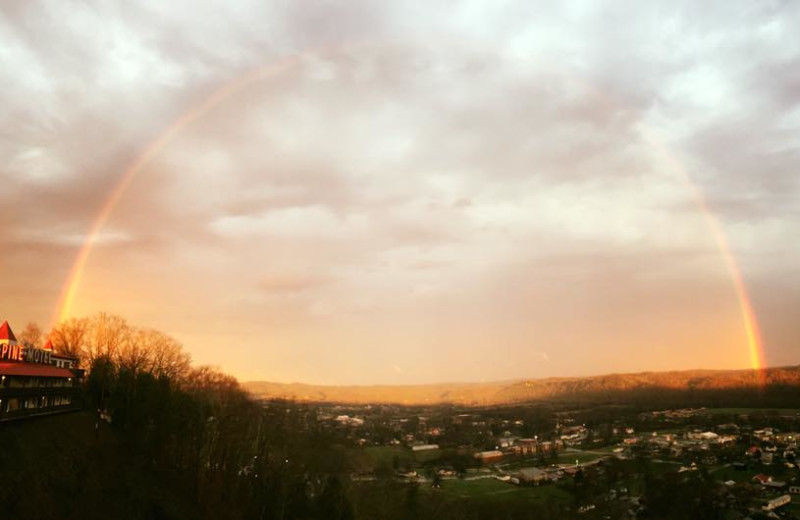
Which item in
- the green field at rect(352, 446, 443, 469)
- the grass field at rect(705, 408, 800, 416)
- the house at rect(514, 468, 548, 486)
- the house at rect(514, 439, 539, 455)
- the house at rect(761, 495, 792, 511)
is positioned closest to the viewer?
the house at rect(761, 495, 792, 511)

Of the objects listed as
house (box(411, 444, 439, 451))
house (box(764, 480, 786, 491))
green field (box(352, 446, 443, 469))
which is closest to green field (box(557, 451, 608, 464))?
green field (box(352, 446, 443, 469))

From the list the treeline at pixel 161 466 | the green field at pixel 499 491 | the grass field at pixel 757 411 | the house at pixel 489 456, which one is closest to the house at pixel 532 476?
the green field at pixel 499 491

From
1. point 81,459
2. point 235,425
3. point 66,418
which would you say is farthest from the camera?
point 235,425

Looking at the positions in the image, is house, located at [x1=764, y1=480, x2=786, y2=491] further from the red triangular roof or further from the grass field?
the red triangular roof

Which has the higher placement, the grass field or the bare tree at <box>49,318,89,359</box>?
the bare tree at <box>49,318,89,359</box>

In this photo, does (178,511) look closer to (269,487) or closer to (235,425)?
(269,487)

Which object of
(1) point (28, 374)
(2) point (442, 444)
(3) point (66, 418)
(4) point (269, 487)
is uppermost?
(1) point (28, 374)

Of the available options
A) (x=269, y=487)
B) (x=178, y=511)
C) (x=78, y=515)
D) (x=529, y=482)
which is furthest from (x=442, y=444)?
(x=78, y=515)

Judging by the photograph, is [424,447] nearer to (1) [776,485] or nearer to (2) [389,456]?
(2) [389,456]

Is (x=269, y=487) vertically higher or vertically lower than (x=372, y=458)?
higher
